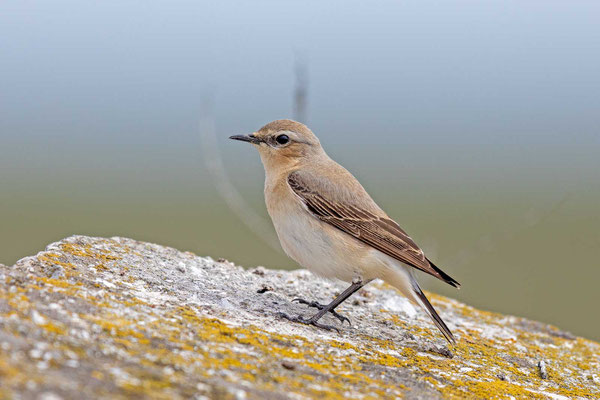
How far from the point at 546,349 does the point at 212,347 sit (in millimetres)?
4121

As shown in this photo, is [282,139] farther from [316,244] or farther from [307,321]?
[307,321]

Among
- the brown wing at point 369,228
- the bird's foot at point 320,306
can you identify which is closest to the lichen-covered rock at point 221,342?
the bird's foot at point 320,306

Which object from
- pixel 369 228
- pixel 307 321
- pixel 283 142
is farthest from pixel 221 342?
pixel 283 142

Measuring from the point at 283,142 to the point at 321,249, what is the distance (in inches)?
65.4

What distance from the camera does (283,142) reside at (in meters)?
7.42

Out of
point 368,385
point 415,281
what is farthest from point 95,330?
point 415,281

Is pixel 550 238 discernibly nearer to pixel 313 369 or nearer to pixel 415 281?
pixel 415 281

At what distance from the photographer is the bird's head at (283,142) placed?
24.1ft

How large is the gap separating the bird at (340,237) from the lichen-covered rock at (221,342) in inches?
15.1

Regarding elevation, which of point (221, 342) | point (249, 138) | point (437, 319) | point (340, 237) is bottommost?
point (221, 342)

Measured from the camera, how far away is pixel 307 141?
7.46 m

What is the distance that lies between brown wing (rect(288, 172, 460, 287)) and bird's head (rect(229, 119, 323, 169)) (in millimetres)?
770

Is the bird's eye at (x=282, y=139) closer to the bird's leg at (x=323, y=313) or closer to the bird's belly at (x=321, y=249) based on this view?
the bird's belly at (x=321, y=249)

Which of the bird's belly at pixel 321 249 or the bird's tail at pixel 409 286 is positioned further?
the bird's belly at pixel 321 249
